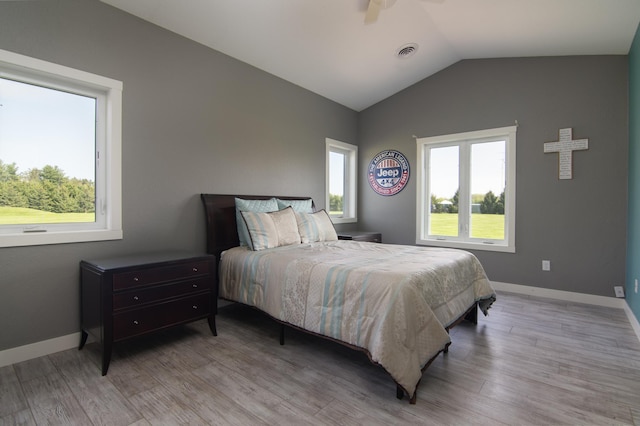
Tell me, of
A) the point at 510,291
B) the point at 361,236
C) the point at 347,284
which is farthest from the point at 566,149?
the point at 347,284

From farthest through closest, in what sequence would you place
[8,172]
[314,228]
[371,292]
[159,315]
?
[314,228]
[159,315]
[8,172]
[371,292]

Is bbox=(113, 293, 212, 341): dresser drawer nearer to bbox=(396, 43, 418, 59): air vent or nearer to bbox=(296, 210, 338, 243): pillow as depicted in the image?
bbox=(296, 210, 338, 243): pillow

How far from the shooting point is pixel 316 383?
1930 millimetres

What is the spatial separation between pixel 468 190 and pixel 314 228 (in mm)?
2330

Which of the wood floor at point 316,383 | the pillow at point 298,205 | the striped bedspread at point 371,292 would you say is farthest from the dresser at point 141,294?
the pillow at point 298,205

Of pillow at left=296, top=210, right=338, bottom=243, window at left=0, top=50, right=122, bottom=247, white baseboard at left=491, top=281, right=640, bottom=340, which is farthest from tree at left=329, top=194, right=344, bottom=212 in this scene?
window at left=0, top=50, right=122, bottom=247

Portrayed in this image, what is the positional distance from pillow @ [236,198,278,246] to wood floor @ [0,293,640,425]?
0.91 meters

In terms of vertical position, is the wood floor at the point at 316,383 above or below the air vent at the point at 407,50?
below

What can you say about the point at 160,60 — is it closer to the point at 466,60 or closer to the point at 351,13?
the point at 351,13

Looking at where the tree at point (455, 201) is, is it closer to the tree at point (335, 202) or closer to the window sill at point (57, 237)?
the tree at point (335, 202)

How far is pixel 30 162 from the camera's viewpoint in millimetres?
2273

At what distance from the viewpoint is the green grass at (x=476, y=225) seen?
161 inches

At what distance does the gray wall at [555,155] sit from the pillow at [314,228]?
7.06 ft

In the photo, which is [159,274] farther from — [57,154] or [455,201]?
[455,201]
